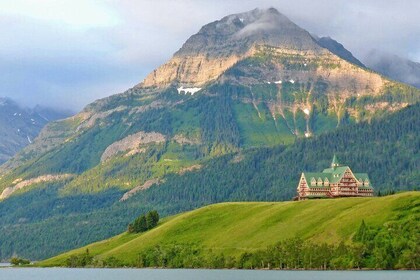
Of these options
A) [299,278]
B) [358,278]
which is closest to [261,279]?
[299,278]

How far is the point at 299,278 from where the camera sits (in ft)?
642

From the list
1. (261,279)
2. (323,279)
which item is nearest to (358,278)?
(323,279)

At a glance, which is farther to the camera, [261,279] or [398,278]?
[261,279]

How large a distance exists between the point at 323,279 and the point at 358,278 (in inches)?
311

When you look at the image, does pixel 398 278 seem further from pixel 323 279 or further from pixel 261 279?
pixel 261 279

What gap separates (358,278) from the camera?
18725cm

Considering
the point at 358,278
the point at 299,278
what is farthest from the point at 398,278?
the point at 299,278

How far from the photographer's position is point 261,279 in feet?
649

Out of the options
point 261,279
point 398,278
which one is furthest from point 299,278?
point 398,278

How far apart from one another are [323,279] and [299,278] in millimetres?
9883

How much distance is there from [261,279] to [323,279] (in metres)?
17.3

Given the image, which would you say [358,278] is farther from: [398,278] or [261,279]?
[261,279]

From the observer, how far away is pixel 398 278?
7052 inches

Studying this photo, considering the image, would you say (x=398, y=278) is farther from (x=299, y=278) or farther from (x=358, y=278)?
(x=299, y=278)
